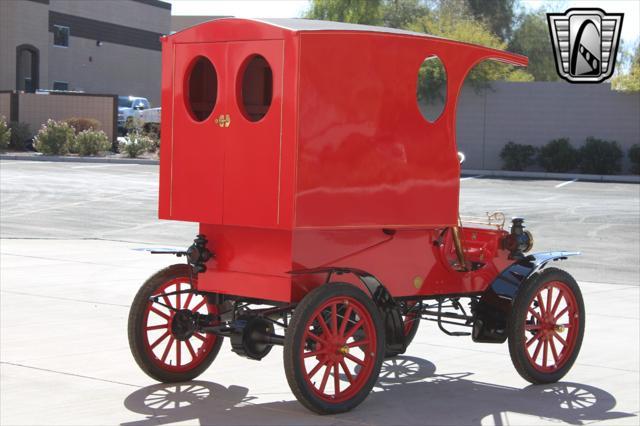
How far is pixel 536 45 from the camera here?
6206 centimetres

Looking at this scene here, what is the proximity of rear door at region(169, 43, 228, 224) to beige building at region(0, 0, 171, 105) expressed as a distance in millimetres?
42681

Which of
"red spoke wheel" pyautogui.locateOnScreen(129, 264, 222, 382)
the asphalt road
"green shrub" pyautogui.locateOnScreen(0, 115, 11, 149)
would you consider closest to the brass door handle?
"red spoke wheel" pyautogui.locateOnScreen(129, 264, 222, 382)

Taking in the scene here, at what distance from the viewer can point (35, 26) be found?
4981 cm

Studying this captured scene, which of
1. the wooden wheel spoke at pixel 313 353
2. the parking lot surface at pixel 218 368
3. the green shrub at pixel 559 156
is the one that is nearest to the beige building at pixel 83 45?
the green shrub at pixel 559 156

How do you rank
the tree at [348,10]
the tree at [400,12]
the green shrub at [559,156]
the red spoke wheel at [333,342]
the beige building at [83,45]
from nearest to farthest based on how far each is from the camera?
the red spoke wheel at [333,342], the green shrub at [559,156], the beige building at [83,45], the tree at [348,10], the tree at [400,12]

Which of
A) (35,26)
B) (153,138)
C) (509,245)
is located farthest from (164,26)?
(509,245)

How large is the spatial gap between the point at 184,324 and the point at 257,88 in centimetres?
161

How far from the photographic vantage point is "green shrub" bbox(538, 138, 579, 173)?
118ft

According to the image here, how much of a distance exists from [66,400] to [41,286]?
4995 mm

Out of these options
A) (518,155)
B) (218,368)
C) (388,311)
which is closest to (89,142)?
(518,155)

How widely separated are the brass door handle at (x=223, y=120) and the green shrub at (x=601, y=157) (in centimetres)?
2984

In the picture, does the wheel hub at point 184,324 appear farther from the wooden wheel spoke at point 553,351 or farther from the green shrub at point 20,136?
the green shrub at point 20,136

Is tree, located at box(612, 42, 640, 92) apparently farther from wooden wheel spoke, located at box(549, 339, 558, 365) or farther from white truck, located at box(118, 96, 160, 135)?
wooden wheel spoke, located at box(549, 339, 558, 365)

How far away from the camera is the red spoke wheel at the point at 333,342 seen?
662cm
